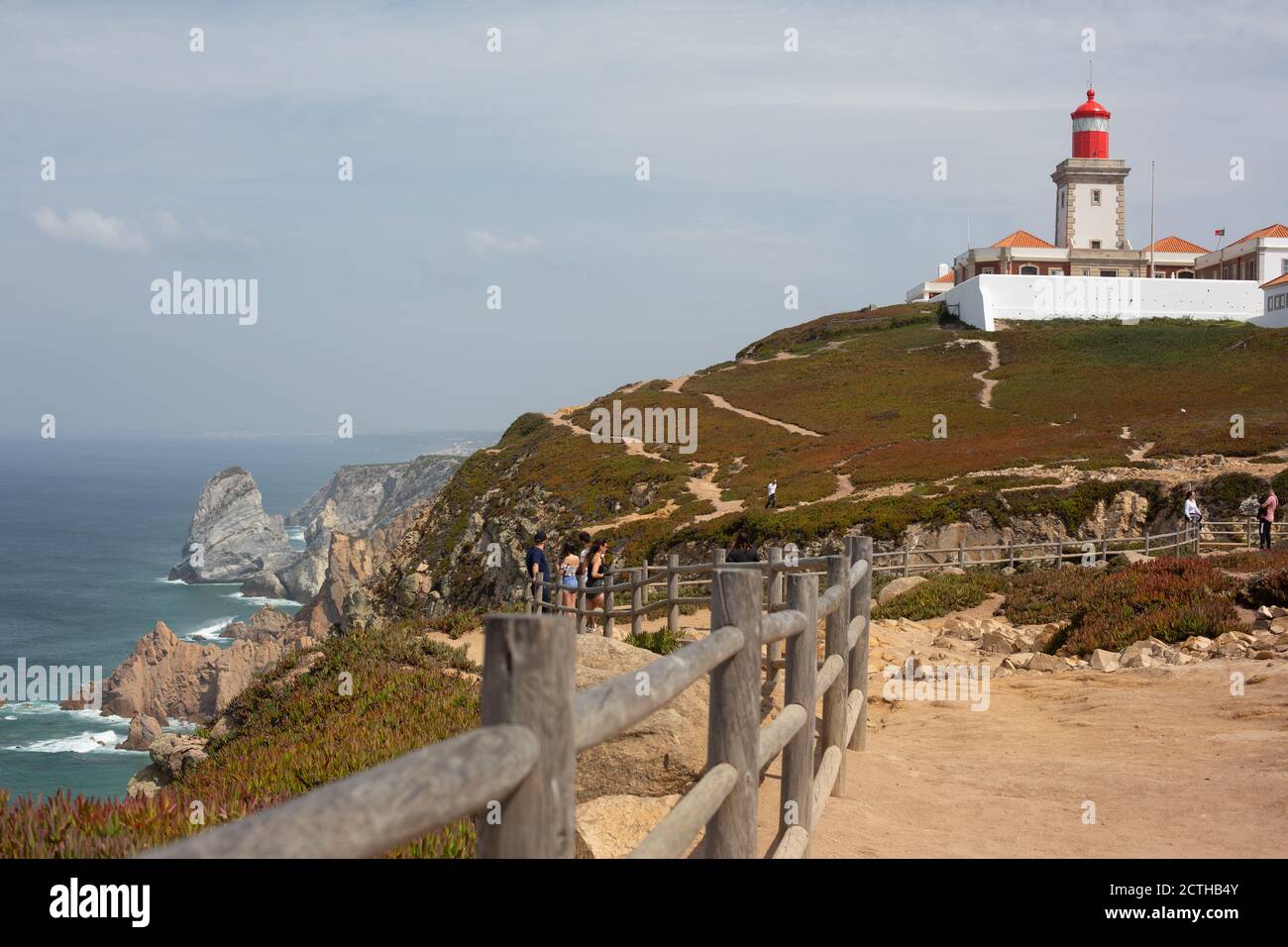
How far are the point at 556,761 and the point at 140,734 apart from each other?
53.4 m

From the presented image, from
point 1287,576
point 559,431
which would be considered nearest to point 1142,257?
point 559,431

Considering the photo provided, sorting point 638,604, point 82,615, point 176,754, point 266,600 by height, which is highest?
point 638,604

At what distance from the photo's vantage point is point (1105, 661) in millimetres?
12344

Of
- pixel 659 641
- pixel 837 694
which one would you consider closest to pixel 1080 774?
pixel 837 694

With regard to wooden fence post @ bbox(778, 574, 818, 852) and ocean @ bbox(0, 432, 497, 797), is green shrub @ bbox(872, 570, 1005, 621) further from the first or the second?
wooden fence post @ bbox(778, 574, 818, 852)

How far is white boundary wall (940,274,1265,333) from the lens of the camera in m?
79.7

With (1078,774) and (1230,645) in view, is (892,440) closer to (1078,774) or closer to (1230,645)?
(1230,645)

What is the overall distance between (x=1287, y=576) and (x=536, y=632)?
1422 centimetres

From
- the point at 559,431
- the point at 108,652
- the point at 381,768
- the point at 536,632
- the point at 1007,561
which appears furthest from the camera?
the point at 108,652

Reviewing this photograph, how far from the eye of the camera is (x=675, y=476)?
51.9 m

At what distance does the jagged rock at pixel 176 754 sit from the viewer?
11.4 metres

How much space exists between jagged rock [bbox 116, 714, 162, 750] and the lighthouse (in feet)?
244
